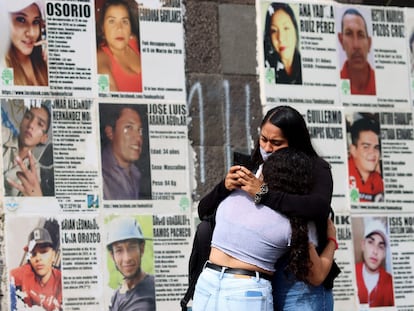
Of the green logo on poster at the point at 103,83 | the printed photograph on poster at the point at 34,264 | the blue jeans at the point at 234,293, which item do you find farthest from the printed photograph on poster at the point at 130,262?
the blue jeans at the point at 234,293

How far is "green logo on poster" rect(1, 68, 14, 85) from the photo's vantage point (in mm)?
6027

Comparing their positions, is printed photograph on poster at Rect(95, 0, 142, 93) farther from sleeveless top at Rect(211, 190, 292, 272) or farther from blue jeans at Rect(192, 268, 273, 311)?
blue jeans at Rect(192, 268, 273, 311)

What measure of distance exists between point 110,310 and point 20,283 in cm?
56

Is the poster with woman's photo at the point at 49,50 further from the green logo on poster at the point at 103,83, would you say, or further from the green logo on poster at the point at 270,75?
the green logo on poster at the point at 270,75

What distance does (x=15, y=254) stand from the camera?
5.93 m

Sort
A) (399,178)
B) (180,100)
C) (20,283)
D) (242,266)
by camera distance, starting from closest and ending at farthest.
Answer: (242,266)
(20,283)
(180,100)
(399,178)

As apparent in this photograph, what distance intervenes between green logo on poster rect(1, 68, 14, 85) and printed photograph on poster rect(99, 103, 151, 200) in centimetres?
56

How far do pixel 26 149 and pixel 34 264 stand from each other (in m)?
0.67

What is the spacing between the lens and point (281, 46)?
22.2 feet

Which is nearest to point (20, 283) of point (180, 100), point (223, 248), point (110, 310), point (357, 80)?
point (110, 310)

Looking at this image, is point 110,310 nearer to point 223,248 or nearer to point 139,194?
point 139,194

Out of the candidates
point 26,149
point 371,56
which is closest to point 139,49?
point 26,149

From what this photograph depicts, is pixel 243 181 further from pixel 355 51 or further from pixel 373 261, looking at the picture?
pixel 355 51

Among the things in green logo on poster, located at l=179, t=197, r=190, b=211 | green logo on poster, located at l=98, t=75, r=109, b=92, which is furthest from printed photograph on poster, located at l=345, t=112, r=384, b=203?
green logo on poster, located at l=98, t=75, r=109, b=92
